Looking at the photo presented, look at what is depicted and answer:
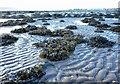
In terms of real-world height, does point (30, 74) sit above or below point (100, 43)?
above

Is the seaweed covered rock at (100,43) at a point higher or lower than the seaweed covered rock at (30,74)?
lower

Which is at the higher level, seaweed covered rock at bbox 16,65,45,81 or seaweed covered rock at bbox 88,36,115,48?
seaweed covered rock at bbox 16,65,45,81

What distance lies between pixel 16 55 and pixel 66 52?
3.27 metres

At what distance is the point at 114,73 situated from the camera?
11.7 m

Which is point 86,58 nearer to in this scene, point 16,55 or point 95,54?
point 95,54

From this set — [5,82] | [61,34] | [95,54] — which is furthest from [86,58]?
[61,34]

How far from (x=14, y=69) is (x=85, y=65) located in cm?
383

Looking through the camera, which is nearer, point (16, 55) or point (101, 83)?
point (101, 83)

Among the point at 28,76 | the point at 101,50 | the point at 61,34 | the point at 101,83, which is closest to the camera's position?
the point at 101,83

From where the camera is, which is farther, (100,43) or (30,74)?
(100,43)

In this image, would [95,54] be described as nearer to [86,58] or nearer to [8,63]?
[86,58]

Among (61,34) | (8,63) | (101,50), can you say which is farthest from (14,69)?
(61,34)

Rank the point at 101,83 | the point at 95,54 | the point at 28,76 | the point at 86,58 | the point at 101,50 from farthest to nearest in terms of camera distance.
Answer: the point at 101,50, the point at 95,54, the point at 86,58, the point at 28,76, the point at 101,83

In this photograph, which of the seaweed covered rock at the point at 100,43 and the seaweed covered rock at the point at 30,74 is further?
the seaweed covered rock at the point at 100,43
